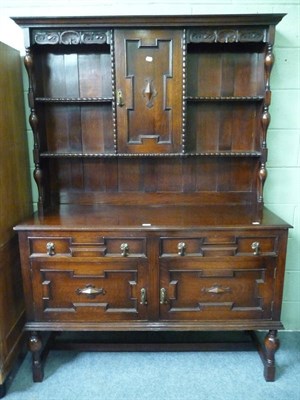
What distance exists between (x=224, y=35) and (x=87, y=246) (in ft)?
4.60

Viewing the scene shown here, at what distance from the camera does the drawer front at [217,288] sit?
169 centimetres

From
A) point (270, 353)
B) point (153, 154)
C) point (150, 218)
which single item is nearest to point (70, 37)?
point (153, 154)

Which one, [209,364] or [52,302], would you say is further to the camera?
[209,364]

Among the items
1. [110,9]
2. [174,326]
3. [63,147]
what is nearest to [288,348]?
[174,326]

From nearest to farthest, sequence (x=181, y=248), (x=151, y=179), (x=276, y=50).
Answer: (x=181, y=248) → (x=276, y=50) → (x=151, y=179)

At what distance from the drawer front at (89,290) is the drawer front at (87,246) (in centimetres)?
4

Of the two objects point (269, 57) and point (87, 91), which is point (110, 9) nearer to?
point (87, 91)

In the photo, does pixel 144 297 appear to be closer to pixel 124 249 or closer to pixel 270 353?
pixel 124 249

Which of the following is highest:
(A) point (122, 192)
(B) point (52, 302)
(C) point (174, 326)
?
(A) point (122, 192)

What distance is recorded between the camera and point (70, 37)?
1.74 meters

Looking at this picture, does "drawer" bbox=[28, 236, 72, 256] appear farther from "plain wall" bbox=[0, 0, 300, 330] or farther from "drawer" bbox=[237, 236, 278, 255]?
"drawer" bbox=[237, 236, 278, 255]

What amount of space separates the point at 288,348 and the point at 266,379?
1.21ft

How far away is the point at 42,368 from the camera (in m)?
1.84

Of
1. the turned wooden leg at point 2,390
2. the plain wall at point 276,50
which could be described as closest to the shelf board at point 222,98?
the plain wall at point 276,50
